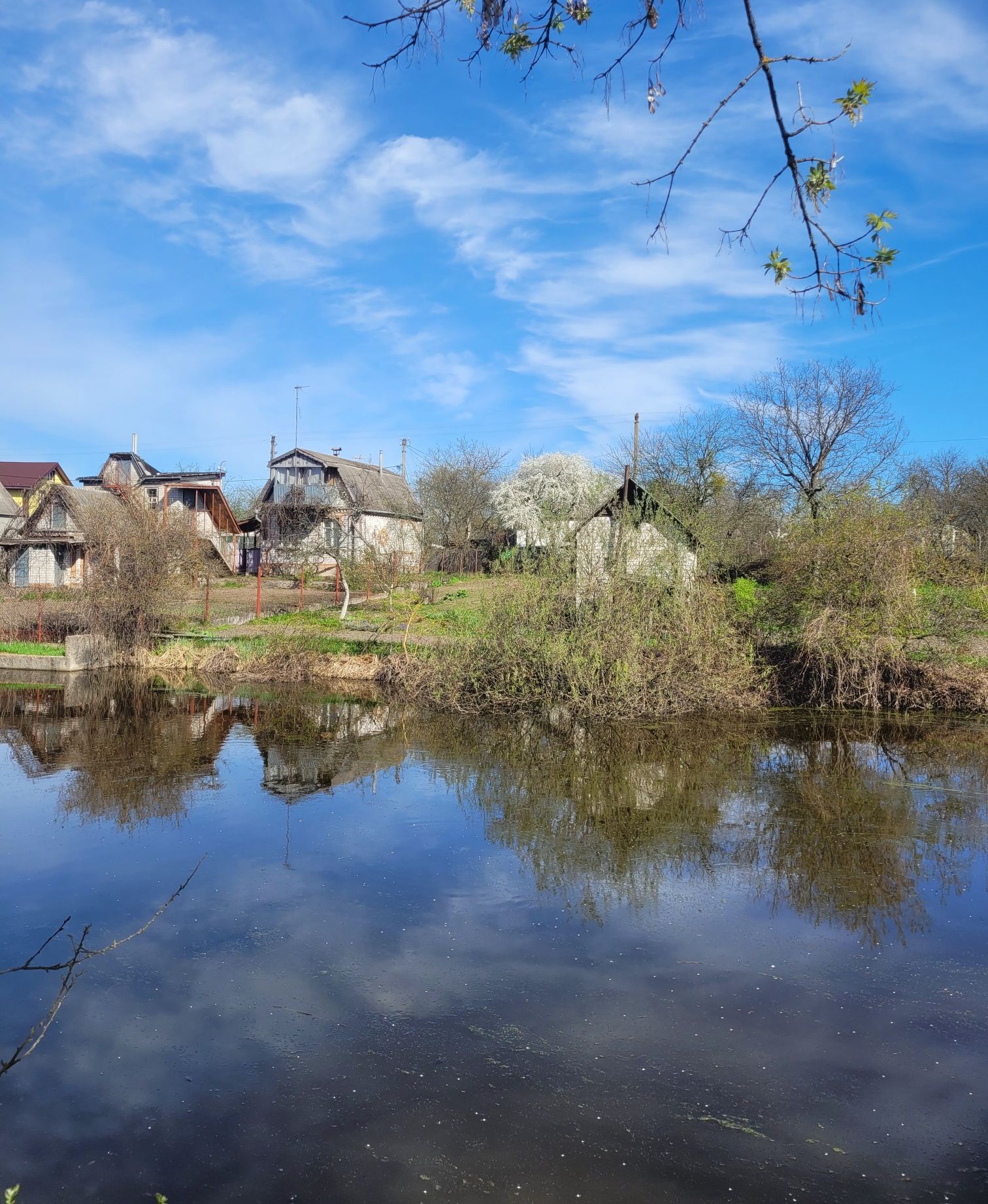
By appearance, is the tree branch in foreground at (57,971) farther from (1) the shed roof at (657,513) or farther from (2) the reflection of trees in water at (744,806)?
(1) the shed roof at (657,513)

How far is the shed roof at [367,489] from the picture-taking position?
48.1 metres

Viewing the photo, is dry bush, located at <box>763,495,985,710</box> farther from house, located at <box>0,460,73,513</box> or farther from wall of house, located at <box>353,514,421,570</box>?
house, located at <box>0,460,73,513</box>

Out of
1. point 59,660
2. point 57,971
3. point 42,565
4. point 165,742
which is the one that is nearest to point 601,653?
point 165,742

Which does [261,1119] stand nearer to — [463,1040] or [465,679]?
[463,1040]

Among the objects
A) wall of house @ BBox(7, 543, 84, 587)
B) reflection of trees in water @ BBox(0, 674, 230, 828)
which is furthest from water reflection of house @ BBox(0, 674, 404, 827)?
wall of house @ BBox(7, 543, 84, 587)

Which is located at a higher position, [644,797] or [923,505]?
[923,505]

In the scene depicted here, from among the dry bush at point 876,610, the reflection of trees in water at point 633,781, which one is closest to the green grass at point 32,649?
the reflection of trees in water at point 633,781

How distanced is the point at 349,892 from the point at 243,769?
4.79 metres

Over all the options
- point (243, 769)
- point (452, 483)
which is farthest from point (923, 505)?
point (452, 483)

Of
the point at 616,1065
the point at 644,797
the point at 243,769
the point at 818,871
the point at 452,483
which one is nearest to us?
the point at 616,1065

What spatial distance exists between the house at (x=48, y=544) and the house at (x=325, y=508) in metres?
8.65

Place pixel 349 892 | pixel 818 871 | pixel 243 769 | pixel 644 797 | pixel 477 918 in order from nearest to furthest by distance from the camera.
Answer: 1. pixel 477 918
2. pixel 349 892
3. pixel 818 871
4. pixel 644 797
5. pixel 243 769

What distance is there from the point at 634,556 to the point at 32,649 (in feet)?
49.6

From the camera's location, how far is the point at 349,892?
7.52 metres
